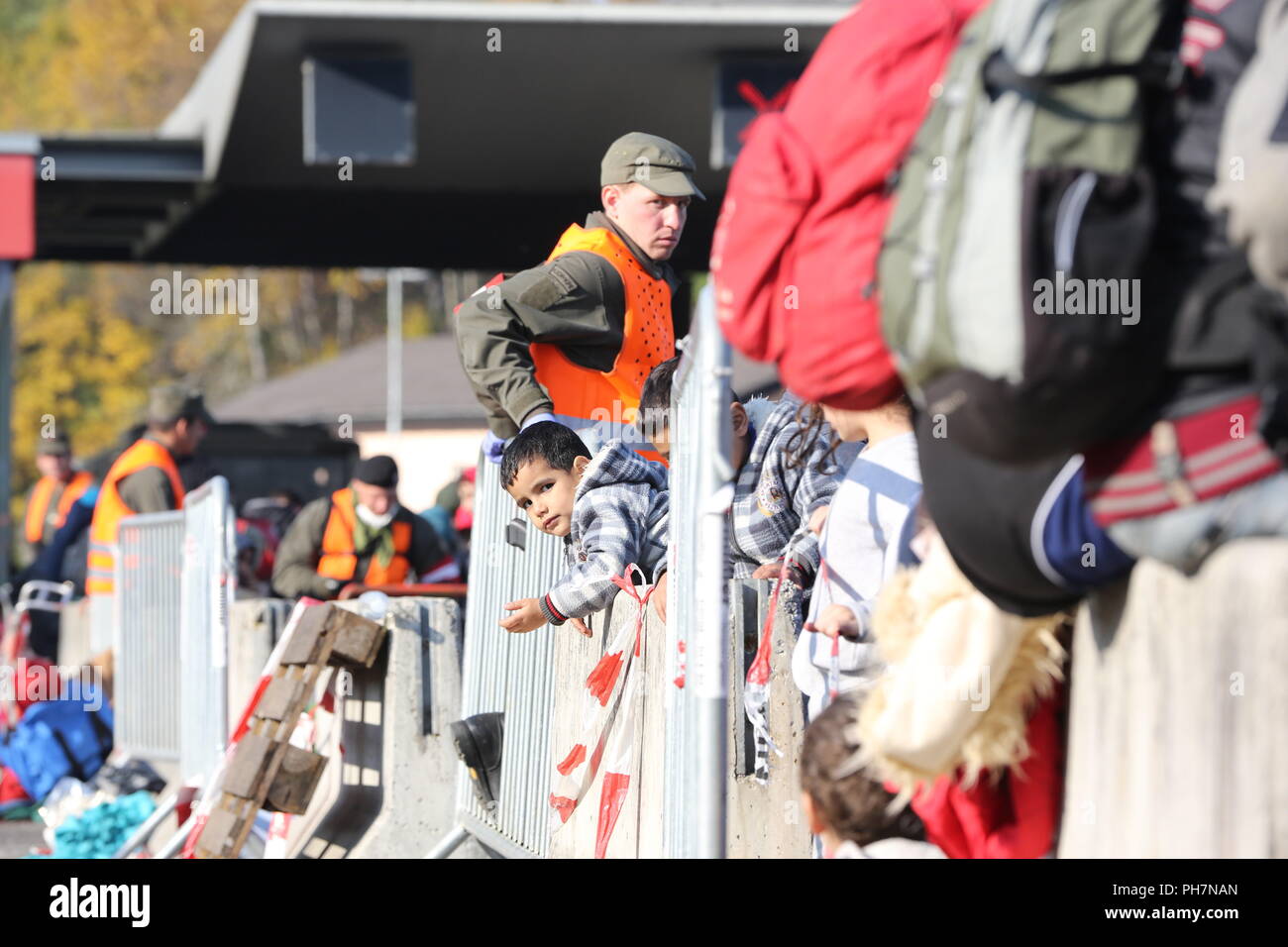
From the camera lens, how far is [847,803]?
10.4 feet

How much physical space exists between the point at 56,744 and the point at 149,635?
1041 mm

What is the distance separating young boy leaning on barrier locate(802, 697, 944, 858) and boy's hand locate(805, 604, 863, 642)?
Result: 42 cm

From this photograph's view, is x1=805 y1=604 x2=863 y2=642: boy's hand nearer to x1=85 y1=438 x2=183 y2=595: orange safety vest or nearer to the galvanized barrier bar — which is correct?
the galvanized barrier bar

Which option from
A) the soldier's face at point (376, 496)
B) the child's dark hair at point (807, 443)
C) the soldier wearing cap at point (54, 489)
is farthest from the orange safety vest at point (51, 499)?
the child's dark hair at point (807, 443)

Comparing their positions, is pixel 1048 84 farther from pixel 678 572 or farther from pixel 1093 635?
pixel 678 572

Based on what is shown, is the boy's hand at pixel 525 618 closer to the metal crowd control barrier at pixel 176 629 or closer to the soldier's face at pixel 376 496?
the metal crowd control barrier at pixel 176 629

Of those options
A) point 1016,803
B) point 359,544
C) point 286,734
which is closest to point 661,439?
point 1016,803

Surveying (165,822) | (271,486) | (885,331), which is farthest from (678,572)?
(271,486)

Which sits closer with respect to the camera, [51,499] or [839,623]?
[839,623]
